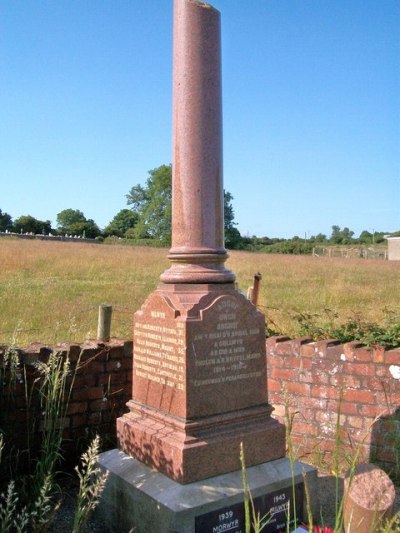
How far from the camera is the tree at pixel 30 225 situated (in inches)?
3184

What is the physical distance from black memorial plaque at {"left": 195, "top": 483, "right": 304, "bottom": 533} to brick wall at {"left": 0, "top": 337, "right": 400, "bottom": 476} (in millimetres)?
722

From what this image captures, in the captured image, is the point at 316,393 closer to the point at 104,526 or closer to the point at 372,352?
the point at 372,352

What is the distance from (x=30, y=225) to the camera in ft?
268

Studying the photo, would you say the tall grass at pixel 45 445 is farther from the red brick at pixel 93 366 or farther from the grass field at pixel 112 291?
the grass field at pixel 112 291

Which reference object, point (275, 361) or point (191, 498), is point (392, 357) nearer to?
point (275, 361)

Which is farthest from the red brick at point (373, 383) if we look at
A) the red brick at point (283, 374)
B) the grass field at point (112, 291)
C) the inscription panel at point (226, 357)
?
the grass field at point (112, 291)

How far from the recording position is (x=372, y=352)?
4.40m

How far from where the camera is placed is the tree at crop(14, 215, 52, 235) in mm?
80875

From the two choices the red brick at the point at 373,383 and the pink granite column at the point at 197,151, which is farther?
the red brick at the point at 373,383

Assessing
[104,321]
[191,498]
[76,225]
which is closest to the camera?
[191,498]

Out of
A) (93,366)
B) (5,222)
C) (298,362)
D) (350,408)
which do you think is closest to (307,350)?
(298,362)

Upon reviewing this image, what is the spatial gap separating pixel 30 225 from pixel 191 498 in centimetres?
8259

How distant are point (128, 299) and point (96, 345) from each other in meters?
8.64

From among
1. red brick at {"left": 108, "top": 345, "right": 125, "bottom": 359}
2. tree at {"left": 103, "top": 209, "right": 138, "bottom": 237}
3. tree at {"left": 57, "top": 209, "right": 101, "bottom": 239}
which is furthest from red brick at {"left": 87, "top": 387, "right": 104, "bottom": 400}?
tree at {"left": 103, "top": 209, "right": 138, "bottom": 237}
